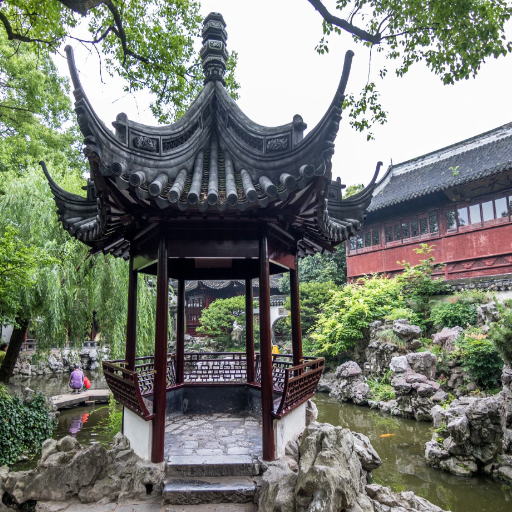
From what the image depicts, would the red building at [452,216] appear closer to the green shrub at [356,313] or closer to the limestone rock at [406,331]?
the green shrub at [356,313]

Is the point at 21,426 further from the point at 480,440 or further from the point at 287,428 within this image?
the point at 480,440

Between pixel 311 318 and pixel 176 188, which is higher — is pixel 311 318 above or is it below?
below

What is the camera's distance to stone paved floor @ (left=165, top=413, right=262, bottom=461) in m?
4.25

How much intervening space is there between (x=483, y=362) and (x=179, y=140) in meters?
10.3

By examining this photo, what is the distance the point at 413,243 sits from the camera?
17094 millimetres

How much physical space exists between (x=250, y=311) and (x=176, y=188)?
3360 millimetres

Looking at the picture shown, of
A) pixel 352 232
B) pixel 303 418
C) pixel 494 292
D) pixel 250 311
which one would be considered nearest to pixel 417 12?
pixel 352 232

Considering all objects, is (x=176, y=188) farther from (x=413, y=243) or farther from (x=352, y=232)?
(x=413, y=243)

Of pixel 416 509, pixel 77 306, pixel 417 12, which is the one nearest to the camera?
pixel 416 509

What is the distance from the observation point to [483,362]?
1061cm

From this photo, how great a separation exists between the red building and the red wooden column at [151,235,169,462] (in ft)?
43.9

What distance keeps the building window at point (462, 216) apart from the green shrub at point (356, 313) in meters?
3.43

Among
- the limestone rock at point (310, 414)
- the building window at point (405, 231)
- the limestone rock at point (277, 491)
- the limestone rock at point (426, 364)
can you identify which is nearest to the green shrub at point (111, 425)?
the limestone rock at point (310, 414)

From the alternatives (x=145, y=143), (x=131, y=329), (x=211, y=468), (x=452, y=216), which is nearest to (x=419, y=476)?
(x=211, y=468)
